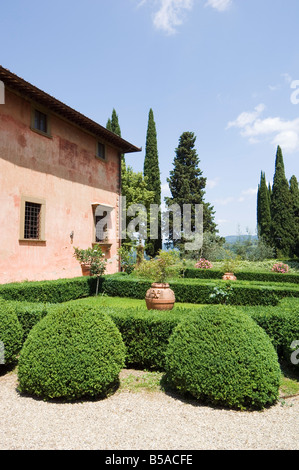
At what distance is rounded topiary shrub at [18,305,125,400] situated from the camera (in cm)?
416

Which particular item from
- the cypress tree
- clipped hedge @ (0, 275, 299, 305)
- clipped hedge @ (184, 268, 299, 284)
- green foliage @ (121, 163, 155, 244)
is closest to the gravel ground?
Answer: clipped hedge @ (0, 275, 299, 305)

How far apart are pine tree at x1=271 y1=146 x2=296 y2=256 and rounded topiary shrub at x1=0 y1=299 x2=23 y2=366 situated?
31.6 meters

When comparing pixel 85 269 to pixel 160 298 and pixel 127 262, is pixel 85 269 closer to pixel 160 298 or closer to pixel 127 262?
pixel 127 262

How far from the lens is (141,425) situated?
3.62 m

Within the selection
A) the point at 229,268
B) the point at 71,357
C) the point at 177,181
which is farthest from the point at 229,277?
the point at 177,181

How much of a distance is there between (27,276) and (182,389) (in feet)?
28.9

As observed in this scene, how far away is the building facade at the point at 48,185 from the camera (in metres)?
11.0

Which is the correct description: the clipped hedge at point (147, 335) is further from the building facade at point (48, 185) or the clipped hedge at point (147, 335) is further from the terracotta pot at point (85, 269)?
the terracotta pot at point (85, 269)

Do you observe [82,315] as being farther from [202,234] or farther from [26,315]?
[202,234]

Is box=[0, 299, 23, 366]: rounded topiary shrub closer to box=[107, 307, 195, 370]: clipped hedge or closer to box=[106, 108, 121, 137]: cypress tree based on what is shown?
box=[107, 307, 195, 370]: clipped hedge

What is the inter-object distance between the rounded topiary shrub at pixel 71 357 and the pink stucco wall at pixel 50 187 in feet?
23.4

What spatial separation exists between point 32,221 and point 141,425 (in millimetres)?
10010

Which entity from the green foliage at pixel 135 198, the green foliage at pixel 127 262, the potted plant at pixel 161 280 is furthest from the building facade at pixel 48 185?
the green foliage at pixel 135 198
